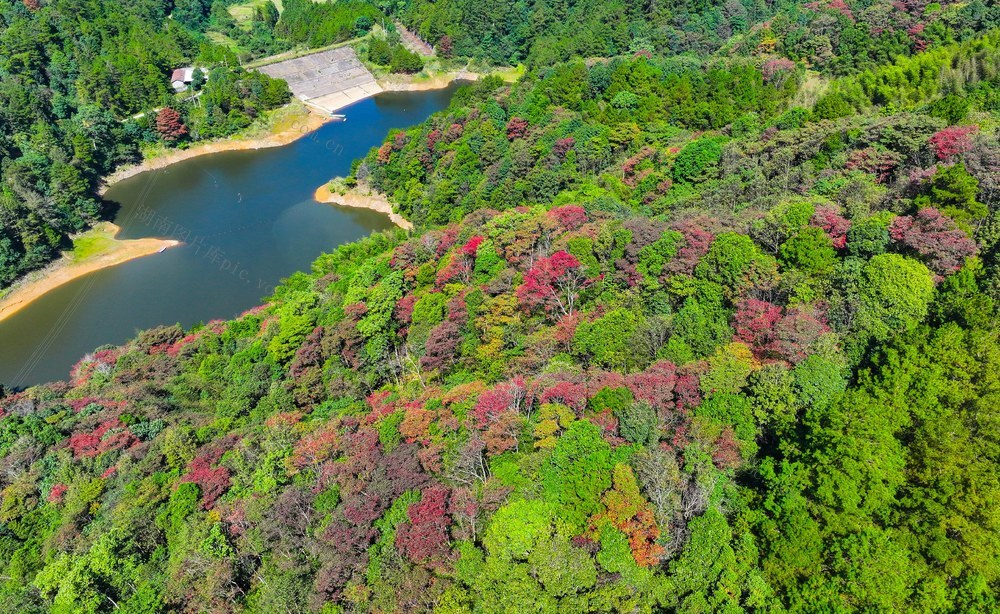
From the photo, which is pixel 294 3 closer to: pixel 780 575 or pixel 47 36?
pixel 47 36

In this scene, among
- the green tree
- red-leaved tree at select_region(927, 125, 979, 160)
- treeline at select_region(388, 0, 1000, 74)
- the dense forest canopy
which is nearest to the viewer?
the dense forest canopy

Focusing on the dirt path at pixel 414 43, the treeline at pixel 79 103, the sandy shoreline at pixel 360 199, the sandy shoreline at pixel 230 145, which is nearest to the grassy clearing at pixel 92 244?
the treeline at pixel 79 103

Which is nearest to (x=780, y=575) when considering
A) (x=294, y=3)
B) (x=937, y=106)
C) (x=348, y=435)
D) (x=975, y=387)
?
(x=975, y=387)

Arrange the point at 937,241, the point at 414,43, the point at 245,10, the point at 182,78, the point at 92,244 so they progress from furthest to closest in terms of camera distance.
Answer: the point at 245,10, the point at 414,43, the point at 182,78, the point at 92,244, the point at 937,241

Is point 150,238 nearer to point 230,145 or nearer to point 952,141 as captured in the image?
point 230,145

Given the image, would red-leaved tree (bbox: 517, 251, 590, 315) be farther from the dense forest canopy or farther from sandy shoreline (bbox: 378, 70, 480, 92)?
sandy shoreline (bbox: 378, 70, 480, 92)

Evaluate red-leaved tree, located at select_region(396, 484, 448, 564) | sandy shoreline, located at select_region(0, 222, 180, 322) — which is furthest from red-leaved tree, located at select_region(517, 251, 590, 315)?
sandy shoreline, located at select_region(0, 222, 180, 322)

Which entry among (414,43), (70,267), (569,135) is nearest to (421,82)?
(414,43)

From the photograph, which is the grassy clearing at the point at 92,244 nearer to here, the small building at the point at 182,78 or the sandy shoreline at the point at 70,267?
the sandy shoreline at the point at 70,267
